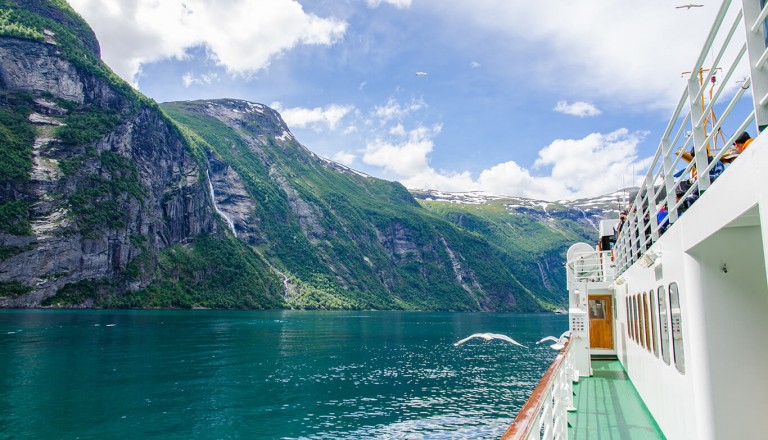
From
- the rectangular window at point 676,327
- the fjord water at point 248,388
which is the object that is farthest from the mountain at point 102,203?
the rectangular window at point 676,327

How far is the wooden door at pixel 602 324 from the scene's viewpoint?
18350 mm

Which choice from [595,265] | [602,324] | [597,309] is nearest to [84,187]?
[597,309]

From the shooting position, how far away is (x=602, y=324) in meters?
18.8

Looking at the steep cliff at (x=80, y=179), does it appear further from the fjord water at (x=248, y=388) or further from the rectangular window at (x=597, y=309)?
the rectangular window at (x=597, y=309)

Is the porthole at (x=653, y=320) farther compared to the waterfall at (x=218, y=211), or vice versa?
the waterfall at (x=218, y=211)

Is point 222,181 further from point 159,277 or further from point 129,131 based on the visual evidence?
point 159,277

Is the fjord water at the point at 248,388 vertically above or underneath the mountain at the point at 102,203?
underneath

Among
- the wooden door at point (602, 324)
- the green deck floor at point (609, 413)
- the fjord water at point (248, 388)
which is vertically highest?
the wooden door at point (602, 324)

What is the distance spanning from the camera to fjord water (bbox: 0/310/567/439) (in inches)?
793

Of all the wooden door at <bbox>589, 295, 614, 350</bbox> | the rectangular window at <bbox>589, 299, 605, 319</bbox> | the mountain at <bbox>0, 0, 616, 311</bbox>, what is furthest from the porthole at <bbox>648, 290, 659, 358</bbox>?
the mountain at <bbox>0, 0, 616, 311</bbox>

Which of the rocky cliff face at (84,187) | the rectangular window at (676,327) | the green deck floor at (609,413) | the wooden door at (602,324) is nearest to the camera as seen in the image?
the rectangular window at (676,327)

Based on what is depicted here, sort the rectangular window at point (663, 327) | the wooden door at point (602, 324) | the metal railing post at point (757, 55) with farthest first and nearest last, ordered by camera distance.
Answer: the wooden door at point (602, 324), the rectangular window at point (663, 327), the metal railing post at point (757, 55)

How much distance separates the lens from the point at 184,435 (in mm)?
19031

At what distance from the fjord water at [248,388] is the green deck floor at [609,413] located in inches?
312
